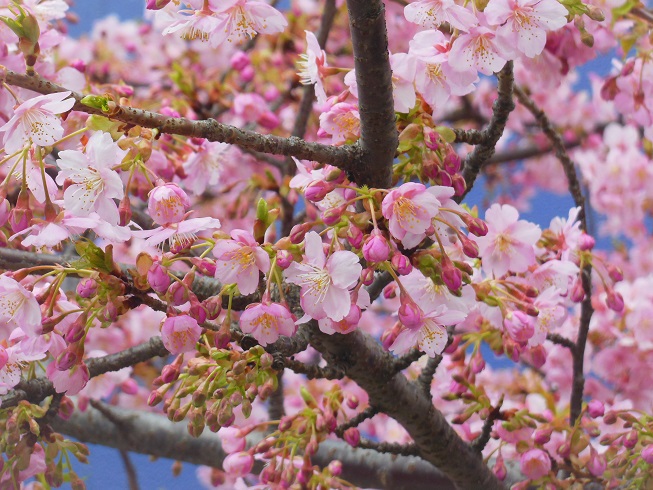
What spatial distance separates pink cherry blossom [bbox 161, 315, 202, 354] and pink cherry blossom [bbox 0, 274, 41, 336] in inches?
4.7

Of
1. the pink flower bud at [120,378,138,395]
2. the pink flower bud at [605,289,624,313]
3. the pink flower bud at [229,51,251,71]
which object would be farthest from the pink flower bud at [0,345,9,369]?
the pink flower bud at [229,51,251,71]

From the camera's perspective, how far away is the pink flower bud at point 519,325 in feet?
3.09

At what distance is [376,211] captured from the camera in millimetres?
783

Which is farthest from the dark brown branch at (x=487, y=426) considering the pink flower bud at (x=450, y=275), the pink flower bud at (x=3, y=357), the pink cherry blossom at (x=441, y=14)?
the pink flower bud at (x=3, y=357)

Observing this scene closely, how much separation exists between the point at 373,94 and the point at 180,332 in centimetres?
31

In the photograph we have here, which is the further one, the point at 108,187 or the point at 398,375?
the point at 398,375

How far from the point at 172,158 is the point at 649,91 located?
82 cm

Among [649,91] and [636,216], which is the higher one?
[636,216]

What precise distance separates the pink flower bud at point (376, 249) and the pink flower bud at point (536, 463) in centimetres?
61

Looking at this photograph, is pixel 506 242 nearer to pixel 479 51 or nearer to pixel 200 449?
pixel 479 51

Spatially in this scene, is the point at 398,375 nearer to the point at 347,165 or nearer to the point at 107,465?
the point at 347,165

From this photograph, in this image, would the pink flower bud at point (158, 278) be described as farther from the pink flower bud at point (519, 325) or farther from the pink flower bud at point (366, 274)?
the pink flower bud at point (519, 325)

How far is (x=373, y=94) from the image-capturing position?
2.65ft

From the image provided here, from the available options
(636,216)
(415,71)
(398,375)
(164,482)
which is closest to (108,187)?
(415,71)
